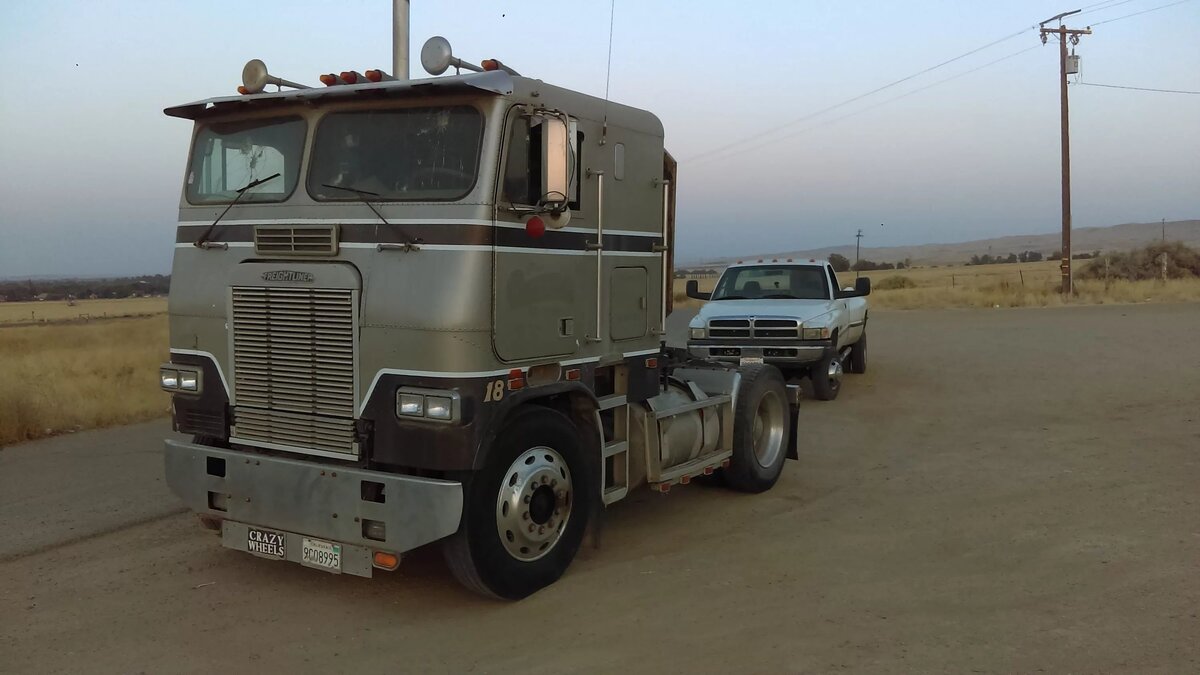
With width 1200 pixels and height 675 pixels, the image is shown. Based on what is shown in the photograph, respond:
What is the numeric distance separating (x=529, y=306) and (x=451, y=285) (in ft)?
1.94

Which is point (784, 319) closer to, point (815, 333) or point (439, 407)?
point (815, 333)

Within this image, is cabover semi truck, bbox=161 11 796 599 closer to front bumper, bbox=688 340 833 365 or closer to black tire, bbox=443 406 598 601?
black tire, bbox=443 406 598 601

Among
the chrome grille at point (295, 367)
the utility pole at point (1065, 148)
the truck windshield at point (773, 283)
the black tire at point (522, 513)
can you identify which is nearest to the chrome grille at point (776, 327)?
the truck windshield at point (773, 283)

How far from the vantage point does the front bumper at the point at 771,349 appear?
1281cm

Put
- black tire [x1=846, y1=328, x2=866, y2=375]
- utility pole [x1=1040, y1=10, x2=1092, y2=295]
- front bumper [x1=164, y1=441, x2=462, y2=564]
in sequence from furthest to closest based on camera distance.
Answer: utility pole [x1=1040, y1=10, x2=1092, y2=295] → black tire [x1=846, y1=328, x2=866, y2=375] → front bumper [x1=164, y1=441, x2=462, y2=564]

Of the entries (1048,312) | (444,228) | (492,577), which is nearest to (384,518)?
(492,577)

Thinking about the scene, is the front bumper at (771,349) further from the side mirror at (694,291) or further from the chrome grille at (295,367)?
the chrome grille at (295,367)

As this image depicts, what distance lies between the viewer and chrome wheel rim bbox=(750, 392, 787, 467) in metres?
8.23

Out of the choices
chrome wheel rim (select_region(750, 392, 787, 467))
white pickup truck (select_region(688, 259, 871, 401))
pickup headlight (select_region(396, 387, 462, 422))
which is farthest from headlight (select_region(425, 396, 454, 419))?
white pickup truck (select_region(688, 259, 871, 401))

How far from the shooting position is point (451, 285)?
492cm

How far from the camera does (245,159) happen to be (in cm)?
571

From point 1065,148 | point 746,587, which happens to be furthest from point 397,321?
point 1065,148

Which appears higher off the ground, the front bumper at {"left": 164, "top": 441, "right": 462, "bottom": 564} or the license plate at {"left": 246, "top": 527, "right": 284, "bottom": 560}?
the front bumper at {"left": 164, "top": 441, "right": 462, "bottom": 564}

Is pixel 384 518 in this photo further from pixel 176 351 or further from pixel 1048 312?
pixel 1048 312
